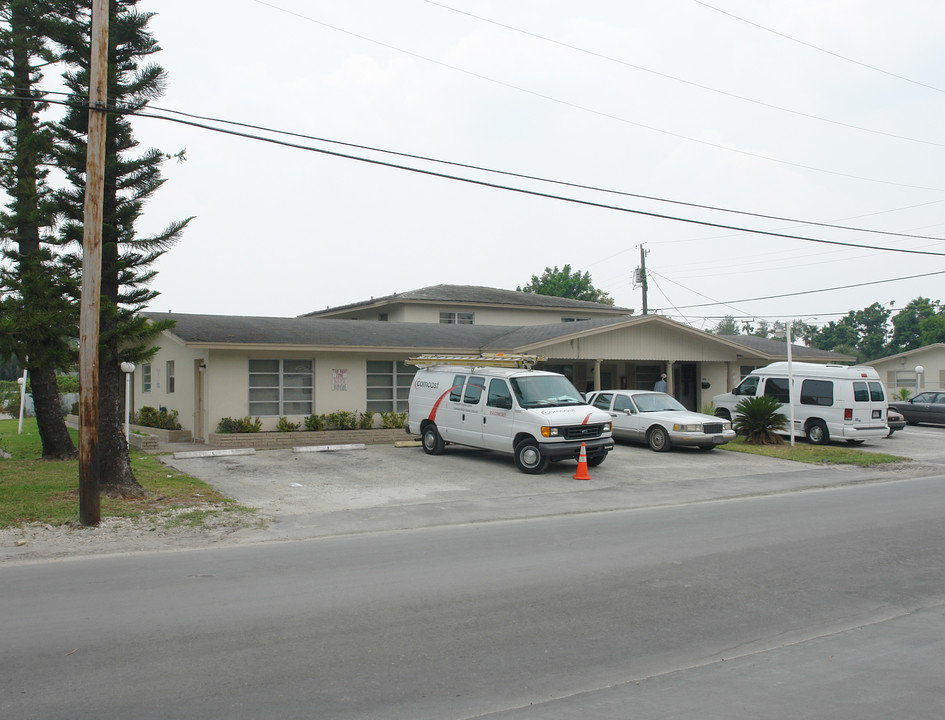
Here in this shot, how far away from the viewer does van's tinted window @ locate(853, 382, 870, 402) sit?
2254 centimetres

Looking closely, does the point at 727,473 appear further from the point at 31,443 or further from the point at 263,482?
the point at 31,443

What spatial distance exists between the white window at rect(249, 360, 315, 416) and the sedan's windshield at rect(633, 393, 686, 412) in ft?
30.9

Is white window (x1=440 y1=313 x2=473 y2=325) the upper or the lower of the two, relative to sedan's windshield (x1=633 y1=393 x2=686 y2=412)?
upper

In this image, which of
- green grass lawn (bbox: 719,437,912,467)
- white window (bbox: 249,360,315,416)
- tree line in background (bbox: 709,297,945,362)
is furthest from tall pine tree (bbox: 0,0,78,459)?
tree line in background (bbox: 709,297,945,362)

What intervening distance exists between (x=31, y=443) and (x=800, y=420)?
22818 mm

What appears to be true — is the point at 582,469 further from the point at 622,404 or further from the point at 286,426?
the point at 286,426

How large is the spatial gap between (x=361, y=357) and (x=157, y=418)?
678 centimetres

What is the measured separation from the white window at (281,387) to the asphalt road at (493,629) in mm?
13055

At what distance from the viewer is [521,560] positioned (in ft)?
28.7

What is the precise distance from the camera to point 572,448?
657 inches

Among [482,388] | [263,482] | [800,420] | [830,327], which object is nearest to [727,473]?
[482,388]

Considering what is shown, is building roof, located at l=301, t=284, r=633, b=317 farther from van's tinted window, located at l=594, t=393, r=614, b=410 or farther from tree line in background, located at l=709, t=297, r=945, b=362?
tree line in background, located at l=709, t=297, r=945, b=362

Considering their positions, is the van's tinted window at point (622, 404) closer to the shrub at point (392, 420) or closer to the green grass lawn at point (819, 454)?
the green grass lawn at point (819, 454)

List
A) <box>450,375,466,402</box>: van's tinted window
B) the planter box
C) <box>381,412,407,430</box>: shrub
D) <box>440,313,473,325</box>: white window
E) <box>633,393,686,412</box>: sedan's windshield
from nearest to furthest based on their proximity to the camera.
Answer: <box>450,375,466,402</box>: van's tinted window, the planter box, <box>633,393,686,412</box>: sedan's windshield, <box>381,412,407,430</box>: shrub, <box>440,313,473,325</box>: white window
